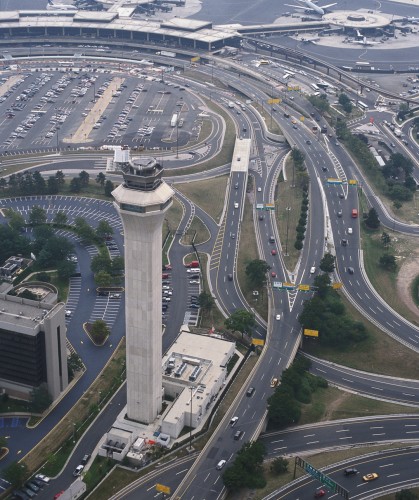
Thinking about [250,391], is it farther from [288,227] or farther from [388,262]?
[288,227]

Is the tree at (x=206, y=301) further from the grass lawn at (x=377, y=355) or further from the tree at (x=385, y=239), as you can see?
the tree at (x=385, y=239)

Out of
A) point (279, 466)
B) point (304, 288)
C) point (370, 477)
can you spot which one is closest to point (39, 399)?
point (279, 466)

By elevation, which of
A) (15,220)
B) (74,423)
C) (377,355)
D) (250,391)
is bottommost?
(74,423)

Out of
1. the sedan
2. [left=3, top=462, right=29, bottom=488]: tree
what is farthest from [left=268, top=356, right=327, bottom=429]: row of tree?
[left=3, top=462, right=29, bottom=488]: tree

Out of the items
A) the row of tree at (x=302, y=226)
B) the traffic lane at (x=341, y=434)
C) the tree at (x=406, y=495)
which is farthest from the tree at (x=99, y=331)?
the tree at (x=406, y=495)

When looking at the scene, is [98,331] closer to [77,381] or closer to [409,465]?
[77,381]

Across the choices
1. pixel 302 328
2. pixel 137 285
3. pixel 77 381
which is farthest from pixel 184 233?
pixel 137 285
